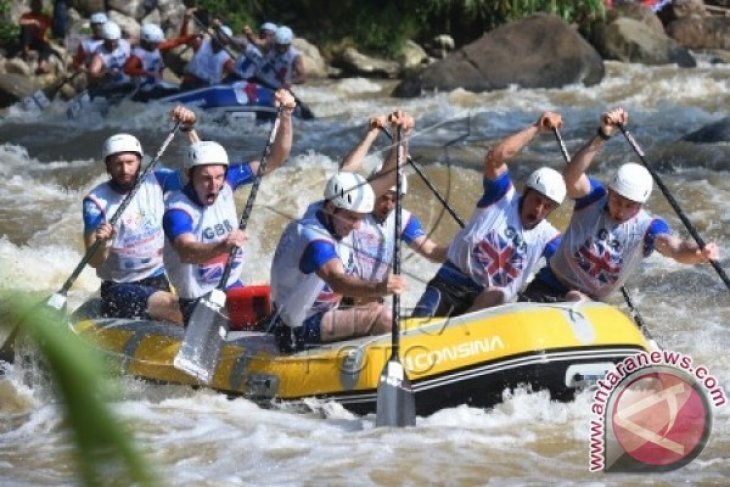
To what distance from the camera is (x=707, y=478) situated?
4.54 metres

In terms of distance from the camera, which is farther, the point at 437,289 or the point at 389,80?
the point at 389,80

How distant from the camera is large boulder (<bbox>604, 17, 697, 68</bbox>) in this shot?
64.2 ft

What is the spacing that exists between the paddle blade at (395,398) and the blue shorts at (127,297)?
69.1 inches

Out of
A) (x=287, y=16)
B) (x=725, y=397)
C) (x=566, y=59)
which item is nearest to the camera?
(x=725, y=397)

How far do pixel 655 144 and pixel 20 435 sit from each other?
9326 millimetres

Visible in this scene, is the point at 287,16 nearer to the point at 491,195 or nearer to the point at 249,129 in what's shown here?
the point at 249,129

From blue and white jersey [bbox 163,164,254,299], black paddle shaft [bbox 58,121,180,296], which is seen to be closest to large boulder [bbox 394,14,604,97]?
black paddle shaft [bbox 58,121,180,296]

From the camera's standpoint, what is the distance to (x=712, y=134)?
13.0 meters

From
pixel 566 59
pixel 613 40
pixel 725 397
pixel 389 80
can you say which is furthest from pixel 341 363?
pixel 613 40

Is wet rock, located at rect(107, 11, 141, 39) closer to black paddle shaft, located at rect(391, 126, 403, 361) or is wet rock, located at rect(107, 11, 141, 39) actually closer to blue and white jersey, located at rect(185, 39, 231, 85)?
blue and white jersey, located at rect(185, 39, 231, 85)

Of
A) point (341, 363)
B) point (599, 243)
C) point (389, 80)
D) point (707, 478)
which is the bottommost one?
point (707, 478)

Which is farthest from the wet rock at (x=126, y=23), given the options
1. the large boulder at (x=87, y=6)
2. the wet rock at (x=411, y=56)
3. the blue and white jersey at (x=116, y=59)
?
the wet rock at (x=411, y=56)

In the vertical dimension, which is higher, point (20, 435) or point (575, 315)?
point (575, 315)

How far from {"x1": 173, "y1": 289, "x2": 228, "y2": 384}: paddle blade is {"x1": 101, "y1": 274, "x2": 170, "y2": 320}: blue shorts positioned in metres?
0.82
